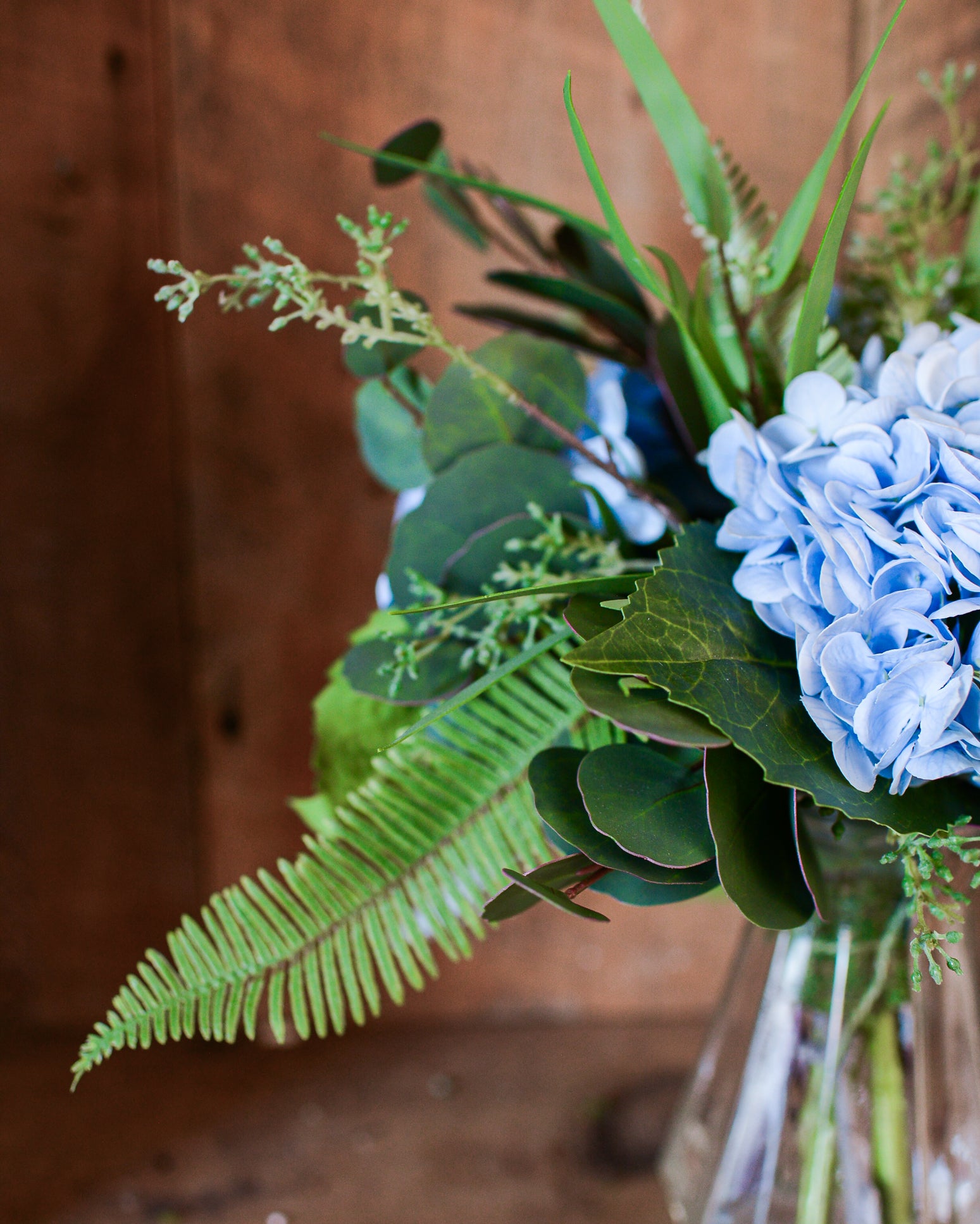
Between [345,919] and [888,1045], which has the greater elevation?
[345,919]

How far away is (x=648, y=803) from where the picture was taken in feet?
1.05

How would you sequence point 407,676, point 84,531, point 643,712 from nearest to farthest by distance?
point 643,712 < point 407,676 < point 84,531

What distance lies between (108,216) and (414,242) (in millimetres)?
211

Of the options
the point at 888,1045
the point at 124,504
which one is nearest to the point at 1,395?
the point at 124,504

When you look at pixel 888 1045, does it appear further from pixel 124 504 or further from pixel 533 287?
pixel 124 504

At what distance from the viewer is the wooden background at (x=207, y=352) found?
59 cm

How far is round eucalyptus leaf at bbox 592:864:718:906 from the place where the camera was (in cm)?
35

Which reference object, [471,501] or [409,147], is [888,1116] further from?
[409,147]

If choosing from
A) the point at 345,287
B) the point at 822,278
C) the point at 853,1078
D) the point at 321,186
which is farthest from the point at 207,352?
the point at 853,1078

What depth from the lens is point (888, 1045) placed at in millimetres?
465

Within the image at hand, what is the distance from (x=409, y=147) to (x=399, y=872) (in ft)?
1.12

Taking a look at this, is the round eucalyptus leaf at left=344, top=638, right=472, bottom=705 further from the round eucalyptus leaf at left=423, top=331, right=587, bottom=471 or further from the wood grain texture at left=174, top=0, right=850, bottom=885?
the wood grain texture at left=174, top=0, right=850, bottom=885

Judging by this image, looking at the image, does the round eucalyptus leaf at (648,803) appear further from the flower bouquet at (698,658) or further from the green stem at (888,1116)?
the green stem at (888,1116)

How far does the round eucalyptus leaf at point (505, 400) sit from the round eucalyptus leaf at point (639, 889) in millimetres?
194
